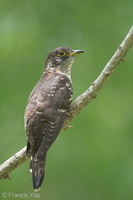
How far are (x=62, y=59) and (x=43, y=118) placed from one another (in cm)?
146

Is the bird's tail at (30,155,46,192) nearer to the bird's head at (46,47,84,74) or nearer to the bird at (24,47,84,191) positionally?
the bird at (24,47,84,191)

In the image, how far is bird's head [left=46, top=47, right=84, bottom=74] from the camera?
7.34 meters

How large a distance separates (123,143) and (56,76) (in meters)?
1.43

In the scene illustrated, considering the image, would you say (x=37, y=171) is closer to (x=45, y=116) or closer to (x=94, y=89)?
(x=45, y=116)

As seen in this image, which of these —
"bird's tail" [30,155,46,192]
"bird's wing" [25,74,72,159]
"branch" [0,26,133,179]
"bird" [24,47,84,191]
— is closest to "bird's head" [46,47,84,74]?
"bird" [24,47,84,191]

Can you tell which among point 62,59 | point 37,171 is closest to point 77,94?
point 62,59

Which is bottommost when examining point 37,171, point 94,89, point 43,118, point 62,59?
point 37,171

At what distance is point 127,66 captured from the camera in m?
7.73

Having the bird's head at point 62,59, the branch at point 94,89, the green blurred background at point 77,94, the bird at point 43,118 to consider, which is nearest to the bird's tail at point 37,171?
the bird at point 43,118

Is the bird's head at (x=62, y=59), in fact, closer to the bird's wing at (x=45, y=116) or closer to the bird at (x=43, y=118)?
the bird at (x=43, y=118)

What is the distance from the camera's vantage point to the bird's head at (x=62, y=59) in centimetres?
734

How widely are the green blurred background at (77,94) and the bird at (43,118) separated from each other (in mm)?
895

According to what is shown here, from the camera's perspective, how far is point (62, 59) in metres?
7.42

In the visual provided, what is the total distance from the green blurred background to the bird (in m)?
0.89
